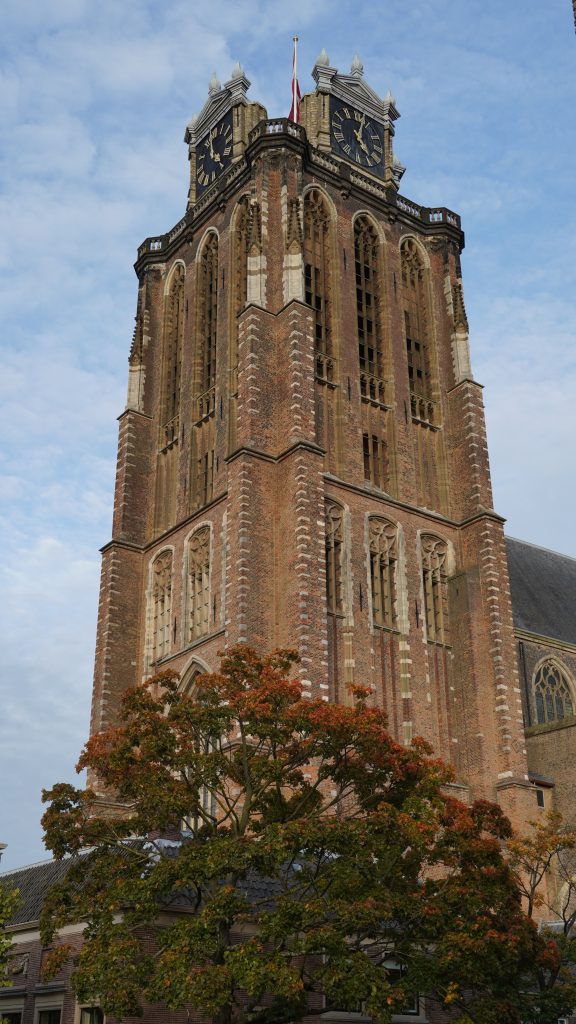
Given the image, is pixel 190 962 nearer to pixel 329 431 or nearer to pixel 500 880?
pixel 500 880

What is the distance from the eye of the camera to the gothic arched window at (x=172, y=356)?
47625 mm

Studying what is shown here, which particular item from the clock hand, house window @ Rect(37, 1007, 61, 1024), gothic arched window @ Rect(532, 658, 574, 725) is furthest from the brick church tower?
house window @ Rect(37, 1007, 61, 1024)

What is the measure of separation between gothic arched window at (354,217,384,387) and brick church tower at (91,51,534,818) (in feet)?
0.33

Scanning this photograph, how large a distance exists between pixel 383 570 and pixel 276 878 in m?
21.3

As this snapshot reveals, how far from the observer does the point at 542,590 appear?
53.5m

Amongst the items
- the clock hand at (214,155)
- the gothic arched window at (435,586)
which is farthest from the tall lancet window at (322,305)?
the clock hand at (214,155)

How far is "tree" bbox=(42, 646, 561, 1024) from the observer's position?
17.6 metres

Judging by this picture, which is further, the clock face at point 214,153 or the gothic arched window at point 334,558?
the clock face at point 214,153

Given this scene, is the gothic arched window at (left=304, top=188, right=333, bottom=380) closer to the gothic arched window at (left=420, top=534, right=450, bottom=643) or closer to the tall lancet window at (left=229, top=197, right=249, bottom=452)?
the tall lancet window at (left=229, top=197, right=249, bottom=452)

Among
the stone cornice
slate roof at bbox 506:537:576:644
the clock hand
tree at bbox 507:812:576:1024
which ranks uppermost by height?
the clock hand

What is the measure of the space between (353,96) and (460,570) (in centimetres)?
2647

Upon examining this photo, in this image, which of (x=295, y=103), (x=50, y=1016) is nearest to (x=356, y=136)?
(x=295, y=103)

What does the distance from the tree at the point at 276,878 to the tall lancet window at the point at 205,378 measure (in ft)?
69.5

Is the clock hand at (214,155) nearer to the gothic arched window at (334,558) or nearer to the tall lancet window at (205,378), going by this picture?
the tall lancet window at (205,378)
